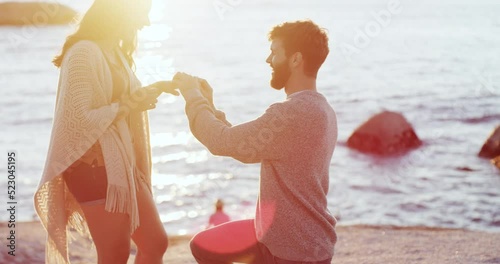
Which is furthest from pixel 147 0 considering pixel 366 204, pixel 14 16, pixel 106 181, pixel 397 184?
pixel 14 16

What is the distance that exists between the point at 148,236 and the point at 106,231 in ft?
0.92

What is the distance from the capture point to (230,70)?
32969 millimetres

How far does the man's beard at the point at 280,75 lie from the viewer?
3586mm

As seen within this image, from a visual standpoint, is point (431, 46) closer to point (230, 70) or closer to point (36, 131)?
point (230, 70)

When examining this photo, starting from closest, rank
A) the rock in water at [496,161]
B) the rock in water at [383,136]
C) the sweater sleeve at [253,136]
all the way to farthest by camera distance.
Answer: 1. the sweater sleeve at [253,136]
2. the rock in water at [496,161]
3. the rock in water at [383,136]

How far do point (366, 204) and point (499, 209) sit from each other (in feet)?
6.39

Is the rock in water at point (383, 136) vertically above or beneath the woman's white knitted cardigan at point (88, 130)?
beneath

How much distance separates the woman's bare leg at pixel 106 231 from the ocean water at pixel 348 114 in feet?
4.07

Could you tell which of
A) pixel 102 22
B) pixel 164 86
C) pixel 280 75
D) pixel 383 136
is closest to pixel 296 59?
pixel 280 75

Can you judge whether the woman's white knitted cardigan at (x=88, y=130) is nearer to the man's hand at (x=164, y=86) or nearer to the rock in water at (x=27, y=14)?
the man's hand at (x=164, y=86)

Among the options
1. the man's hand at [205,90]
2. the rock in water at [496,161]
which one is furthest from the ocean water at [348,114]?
the man's hand at [205,90]

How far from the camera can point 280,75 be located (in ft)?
11.8

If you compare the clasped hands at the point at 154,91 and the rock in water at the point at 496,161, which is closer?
the clasped hands at the point at 154,91

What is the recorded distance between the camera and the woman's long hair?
12.8ft
